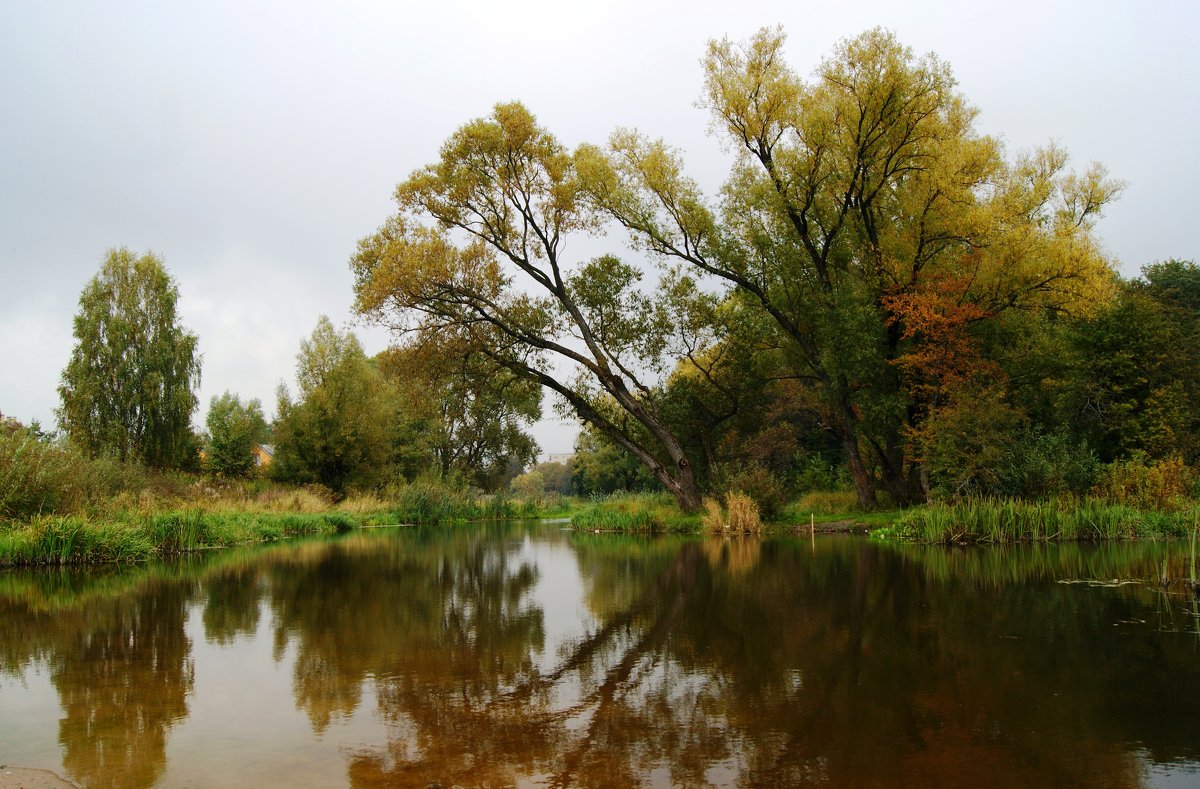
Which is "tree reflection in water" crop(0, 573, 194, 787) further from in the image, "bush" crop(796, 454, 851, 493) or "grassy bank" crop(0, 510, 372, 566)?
"bush" crop(796, 454, 851, 493)

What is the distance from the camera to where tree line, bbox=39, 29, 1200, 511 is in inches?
848

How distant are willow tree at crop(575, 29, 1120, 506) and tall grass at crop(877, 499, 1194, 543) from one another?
14.3ft

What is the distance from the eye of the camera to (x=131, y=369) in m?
35.3

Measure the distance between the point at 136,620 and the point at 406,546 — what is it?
13.0 metres

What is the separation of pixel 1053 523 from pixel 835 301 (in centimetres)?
856

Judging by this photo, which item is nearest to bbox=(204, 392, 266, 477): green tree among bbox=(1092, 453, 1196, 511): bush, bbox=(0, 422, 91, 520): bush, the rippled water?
bbox=(0, 422, 91, 520): bush

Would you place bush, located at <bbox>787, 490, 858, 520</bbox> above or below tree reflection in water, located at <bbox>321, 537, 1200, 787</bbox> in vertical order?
above

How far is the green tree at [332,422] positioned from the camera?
38.9 m

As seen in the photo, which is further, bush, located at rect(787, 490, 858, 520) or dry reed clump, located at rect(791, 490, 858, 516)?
dry reed clump, located at rect(791, 490, 858, 516)

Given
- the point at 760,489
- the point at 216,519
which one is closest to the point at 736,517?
the point at 760,489

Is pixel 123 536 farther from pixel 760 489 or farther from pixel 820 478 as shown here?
pixel 820 478

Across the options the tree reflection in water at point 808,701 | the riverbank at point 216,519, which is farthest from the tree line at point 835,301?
the tree reflection in water at point 808,701

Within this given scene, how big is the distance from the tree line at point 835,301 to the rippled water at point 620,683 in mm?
→ 11354

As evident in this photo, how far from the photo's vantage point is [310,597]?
11.3 m
